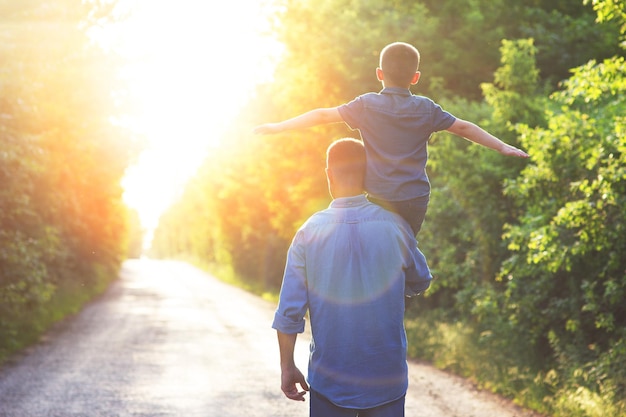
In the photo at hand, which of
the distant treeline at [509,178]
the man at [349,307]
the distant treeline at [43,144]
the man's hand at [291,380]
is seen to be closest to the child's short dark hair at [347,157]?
the man at [349,307]

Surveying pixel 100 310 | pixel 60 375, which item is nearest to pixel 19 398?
pixel 60 375

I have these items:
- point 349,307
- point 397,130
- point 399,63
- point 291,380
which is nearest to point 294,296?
point 349,307

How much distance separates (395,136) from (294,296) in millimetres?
875

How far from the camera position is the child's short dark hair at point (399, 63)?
3527 mm

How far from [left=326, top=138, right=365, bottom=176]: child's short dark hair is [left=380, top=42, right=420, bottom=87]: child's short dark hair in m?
0.43

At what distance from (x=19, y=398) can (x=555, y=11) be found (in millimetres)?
16496

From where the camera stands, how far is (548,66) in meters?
19.1

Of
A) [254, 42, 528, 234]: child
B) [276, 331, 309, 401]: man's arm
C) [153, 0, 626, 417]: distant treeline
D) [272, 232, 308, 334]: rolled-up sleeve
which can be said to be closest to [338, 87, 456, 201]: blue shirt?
[254, 42, 528, 234]: child

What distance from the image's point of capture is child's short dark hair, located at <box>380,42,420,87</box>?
11.6 feet

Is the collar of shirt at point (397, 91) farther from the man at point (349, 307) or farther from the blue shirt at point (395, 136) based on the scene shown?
the man at point (349, 307)

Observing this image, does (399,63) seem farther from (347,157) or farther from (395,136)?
(347,157)

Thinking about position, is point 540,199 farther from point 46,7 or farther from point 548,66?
point 548,66

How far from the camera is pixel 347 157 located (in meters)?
3.31

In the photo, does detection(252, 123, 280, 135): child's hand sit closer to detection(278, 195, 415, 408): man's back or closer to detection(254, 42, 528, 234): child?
detection(254, 42, 528, 234): child
